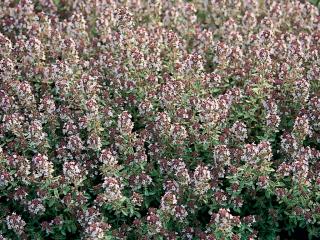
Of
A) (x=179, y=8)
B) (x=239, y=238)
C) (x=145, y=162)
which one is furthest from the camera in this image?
(x=179, y=8)

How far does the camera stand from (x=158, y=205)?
16.4 ft

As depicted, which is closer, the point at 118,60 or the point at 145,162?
the point at 145,162

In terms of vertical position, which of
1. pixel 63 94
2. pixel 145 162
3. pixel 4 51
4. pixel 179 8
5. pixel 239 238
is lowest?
pixel 239 238

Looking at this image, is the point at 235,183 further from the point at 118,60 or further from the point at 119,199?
the point at 118,60

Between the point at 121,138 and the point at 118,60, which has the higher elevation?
the point at 118,60

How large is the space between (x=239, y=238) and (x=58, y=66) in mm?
2076

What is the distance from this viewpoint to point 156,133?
16.6 feet

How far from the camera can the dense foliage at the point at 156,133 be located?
187 inches

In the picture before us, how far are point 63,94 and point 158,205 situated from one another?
3.93 feet

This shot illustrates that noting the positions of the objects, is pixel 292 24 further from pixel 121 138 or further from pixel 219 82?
pixel 121 138

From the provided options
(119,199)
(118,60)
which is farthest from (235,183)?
(118,60)

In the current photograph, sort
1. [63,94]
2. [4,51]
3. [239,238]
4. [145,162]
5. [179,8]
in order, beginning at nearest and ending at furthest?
[239,238]
[145,162]
[63,94]
[4,51]
[179,8]

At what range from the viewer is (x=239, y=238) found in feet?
15.0

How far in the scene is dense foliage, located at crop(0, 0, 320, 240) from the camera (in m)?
4.75
